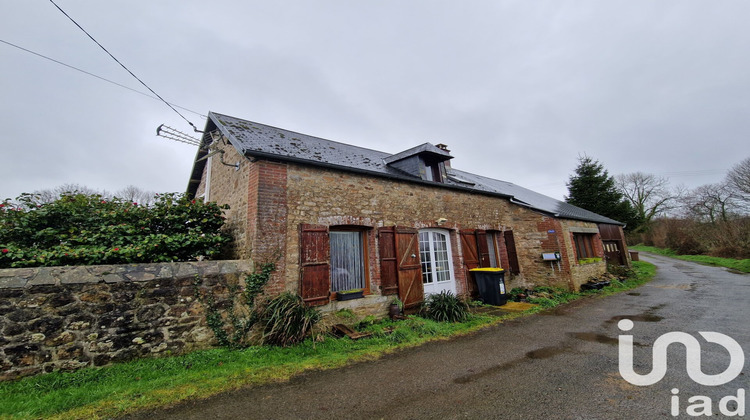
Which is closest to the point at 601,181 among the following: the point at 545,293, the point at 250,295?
the point at 545,293

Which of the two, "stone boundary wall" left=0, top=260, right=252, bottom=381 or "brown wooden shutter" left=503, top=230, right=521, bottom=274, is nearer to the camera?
"stone boundary wall" left=0, top=260, right=252, bottom=381

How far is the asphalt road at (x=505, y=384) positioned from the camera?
2.82m

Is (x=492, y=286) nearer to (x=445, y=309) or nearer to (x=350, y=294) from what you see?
(x=445, y=309)

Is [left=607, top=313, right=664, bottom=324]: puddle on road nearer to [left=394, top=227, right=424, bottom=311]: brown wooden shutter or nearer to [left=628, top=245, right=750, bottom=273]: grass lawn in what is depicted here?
[left=394, top=227, right=424, bottom=311]: brown wooden shutter

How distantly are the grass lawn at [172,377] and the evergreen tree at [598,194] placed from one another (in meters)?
22.4

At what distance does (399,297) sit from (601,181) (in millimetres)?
22805

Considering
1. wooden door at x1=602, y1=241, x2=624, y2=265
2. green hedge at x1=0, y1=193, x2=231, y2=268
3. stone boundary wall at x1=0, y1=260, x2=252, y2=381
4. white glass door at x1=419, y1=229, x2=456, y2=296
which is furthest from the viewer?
wooden door at x1=602, y1=241, x2=624, y2=265

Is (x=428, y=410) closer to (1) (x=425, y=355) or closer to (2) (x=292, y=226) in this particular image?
(1) (x=425, y=355)

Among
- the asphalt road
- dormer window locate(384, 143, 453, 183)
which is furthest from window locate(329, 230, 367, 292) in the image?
dormer window locate(384, 143, 453, 183)

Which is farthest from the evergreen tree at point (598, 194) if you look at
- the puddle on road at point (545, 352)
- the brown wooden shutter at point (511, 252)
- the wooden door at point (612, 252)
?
the puddle on road at point (545, 352)

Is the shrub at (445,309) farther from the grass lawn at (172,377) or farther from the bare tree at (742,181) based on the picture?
the bare tree at (742,181)

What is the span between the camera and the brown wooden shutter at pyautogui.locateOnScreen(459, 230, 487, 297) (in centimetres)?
862

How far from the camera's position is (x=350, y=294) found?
6035 millimetres

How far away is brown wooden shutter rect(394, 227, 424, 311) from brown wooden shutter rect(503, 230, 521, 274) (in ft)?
15.0
